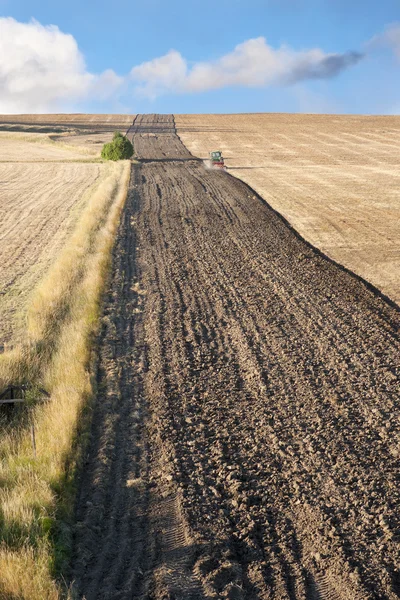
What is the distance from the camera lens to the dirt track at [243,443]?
5.53 m

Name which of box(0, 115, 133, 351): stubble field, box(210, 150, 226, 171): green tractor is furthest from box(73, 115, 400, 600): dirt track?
box(210, 150, 226, 171): green tractor

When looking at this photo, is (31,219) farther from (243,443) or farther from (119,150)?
(119,150)

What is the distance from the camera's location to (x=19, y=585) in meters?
4.90

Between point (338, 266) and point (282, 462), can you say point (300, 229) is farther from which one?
point (282, 462)

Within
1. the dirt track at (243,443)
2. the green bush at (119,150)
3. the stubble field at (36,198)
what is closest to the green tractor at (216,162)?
the green bush at (119,150)

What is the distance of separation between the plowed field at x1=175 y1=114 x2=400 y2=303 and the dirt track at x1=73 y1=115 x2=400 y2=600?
3997 mm

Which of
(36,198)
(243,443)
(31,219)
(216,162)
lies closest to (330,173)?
(216,162)

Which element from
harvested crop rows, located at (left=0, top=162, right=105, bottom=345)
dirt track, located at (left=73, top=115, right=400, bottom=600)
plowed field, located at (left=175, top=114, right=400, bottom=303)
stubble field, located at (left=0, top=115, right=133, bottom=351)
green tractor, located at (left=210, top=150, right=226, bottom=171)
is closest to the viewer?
dirt track, located at (left=73, top=115, right=400, bottom=600)

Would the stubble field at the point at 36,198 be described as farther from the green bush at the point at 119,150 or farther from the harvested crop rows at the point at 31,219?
the green bush at the point at 119,150

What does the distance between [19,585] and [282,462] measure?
3283 mm

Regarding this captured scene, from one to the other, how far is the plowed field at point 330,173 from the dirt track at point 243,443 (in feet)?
13.1

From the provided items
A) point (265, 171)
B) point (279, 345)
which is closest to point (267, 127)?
point (265, 171)

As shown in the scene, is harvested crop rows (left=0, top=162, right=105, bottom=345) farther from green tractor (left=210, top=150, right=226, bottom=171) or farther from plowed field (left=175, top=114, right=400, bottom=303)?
plowed field (left=175, top=114, right=400, bottom=303)

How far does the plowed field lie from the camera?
1969 cm
